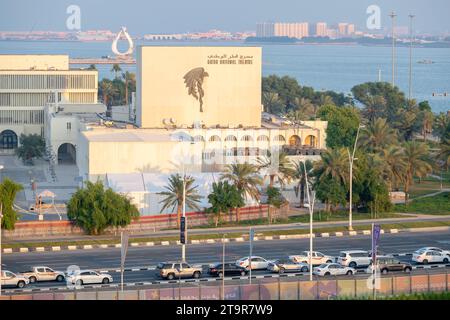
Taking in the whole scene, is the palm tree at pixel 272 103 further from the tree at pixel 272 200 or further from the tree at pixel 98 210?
the tree at pixel 98 210

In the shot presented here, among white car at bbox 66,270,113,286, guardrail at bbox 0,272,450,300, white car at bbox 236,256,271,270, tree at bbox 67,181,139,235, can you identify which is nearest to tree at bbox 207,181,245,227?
tree at bbox 67,181,139,235

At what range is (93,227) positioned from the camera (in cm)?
6094

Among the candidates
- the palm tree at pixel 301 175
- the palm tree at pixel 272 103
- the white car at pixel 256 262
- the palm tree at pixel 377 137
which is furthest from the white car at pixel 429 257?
the palm tree at pixel 272 103

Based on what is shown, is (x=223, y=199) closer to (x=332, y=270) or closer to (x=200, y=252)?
(x=200, y=252)

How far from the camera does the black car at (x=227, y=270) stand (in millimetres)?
50312

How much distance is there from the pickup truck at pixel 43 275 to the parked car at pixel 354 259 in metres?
11.5

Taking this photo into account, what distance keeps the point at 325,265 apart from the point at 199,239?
1064 centimetres

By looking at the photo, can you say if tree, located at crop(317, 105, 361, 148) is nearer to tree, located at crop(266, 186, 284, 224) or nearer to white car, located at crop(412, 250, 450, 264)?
tree, located at crop(266, 186, 284, 224)

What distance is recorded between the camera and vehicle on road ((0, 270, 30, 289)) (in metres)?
47.9

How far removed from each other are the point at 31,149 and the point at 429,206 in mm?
33430

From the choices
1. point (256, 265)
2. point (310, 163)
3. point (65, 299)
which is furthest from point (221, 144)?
point (65, 299)

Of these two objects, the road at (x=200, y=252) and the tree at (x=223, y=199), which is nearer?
the road at (x=200, y=252)

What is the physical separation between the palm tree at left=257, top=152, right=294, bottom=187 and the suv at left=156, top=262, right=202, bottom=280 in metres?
18.7

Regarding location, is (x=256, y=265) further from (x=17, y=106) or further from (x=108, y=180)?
(x=17, y=106)
